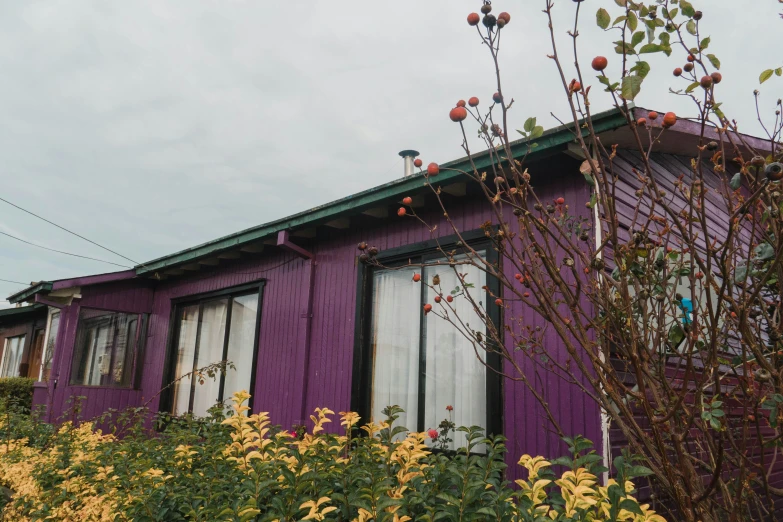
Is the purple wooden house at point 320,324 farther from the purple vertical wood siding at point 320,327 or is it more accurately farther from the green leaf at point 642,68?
the green leaf at point 642,68

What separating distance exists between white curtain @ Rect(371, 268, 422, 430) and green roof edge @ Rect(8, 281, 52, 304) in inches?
219

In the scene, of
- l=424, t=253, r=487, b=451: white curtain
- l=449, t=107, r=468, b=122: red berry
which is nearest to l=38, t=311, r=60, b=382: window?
l=424, t=253, r=487, b=451: white curtain

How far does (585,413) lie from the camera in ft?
12.8

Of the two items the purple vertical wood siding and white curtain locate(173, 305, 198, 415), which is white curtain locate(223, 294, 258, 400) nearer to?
the purple vertical wood siding

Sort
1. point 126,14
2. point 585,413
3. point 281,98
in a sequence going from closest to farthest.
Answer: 1. point 585,413
2. point 126,14
3. point 281,98

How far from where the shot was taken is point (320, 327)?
6.23m

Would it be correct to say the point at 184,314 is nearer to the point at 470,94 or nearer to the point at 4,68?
the point at 470,94

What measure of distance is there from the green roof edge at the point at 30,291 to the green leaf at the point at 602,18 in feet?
28.7

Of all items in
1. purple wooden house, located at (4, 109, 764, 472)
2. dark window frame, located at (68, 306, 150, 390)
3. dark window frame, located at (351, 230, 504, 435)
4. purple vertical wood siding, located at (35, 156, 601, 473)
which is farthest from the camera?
dark window frame, located at (68, 306, 150, 390)

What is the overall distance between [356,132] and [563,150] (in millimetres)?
18670

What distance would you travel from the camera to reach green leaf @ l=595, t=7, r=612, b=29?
5.74 ft

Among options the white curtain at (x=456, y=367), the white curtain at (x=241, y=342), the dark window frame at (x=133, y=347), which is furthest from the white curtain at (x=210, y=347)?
the white curtain at (x=456, y=367)

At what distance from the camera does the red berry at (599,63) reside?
5.73 feet

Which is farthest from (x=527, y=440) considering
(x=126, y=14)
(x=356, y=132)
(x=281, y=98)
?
(x=356, y=132)
